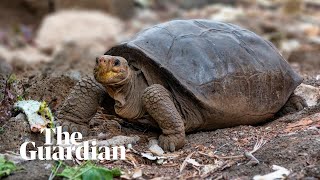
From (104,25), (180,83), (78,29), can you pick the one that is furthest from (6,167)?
(104,25)

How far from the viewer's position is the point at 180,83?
12.1 ft

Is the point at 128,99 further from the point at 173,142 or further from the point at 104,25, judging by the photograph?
the point at 104,25

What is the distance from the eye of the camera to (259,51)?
13.6 ft

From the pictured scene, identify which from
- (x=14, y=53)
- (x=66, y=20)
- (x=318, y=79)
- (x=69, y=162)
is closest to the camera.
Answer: (x=69, y=162)

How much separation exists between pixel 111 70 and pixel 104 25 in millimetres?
9829

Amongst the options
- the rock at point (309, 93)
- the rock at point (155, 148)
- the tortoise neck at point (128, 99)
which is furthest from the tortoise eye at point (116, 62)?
the rock at point (309, 93)

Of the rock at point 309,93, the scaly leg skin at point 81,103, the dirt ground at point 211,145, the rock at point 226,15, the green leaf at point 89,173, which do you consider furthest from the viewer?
the rock at point 226,15

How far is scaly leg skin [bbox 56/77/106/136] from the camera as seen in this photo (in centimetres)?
391

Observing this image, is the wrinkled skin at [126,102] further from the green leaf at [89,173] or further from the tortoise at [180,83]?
the green leaf at [89,173]

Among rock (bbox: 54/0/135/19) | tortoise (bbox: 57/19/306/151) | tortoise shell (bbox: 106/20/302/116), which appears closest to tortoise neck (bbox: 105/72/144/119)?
tortoise (bbox: 57/19/306/151)

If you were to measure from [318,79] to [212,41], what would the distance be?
1.50 meters

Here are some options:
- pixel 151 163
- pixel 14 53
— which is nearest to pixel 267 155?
pixel 151 163

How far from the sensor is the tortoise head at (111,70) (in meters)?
3.54

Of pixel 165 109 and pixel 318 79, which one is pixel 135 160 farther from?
pixel 318 79
